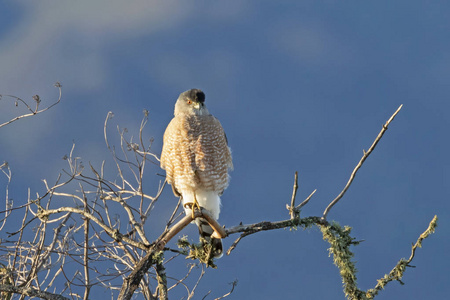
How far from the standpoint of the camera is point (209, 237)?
5703 mm

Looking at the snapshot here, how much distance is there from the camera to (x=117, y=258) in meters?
5.65

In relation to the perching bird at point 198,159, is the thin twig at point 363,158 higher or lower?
lower

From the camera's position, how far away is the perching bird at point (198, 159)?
592 cm

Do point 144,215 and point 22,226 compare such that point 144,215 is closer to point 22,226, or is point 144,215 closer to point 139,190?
point 139,190

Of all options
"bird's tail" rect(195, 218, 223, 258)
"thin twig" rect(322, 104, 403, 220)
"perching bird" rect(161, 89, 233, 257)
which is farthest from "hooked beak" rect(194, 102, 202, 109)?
"thin twig" rect(322, 104, 403, 220)

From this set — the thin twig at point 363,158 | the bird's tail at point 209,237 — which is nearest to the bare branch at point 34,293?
the bird's tail at point 209,237

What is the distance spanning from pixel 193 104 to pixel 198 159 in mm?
757

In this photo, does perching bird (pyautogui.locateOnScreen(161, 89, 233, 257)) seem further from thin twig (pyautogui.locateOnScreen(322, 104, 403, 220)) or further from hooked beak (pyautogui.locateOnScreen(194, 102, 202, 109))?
thin twig (pyautogui.locateOnScreen(322, 104, 403, 220))

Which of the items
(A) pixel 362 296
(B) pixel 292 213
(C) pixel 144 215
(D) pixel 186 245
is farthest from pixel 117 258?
(A) pixel 362 296

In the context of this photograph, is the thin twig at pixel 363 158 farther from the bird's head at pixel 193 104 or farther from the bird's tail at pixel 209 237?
the bird's head at pixel 193 104

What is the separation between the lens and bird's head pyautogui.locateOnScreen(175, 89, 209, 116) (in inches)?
249

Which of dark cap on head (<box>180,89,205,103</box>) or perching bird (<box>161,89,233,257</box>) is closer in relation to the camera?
perching bird (<box>161,89,233,257</box>)

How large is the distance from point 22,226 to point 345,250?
286 centimetres

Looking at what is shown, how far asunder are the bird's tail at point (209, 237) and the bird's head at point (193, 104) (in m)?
1.23
